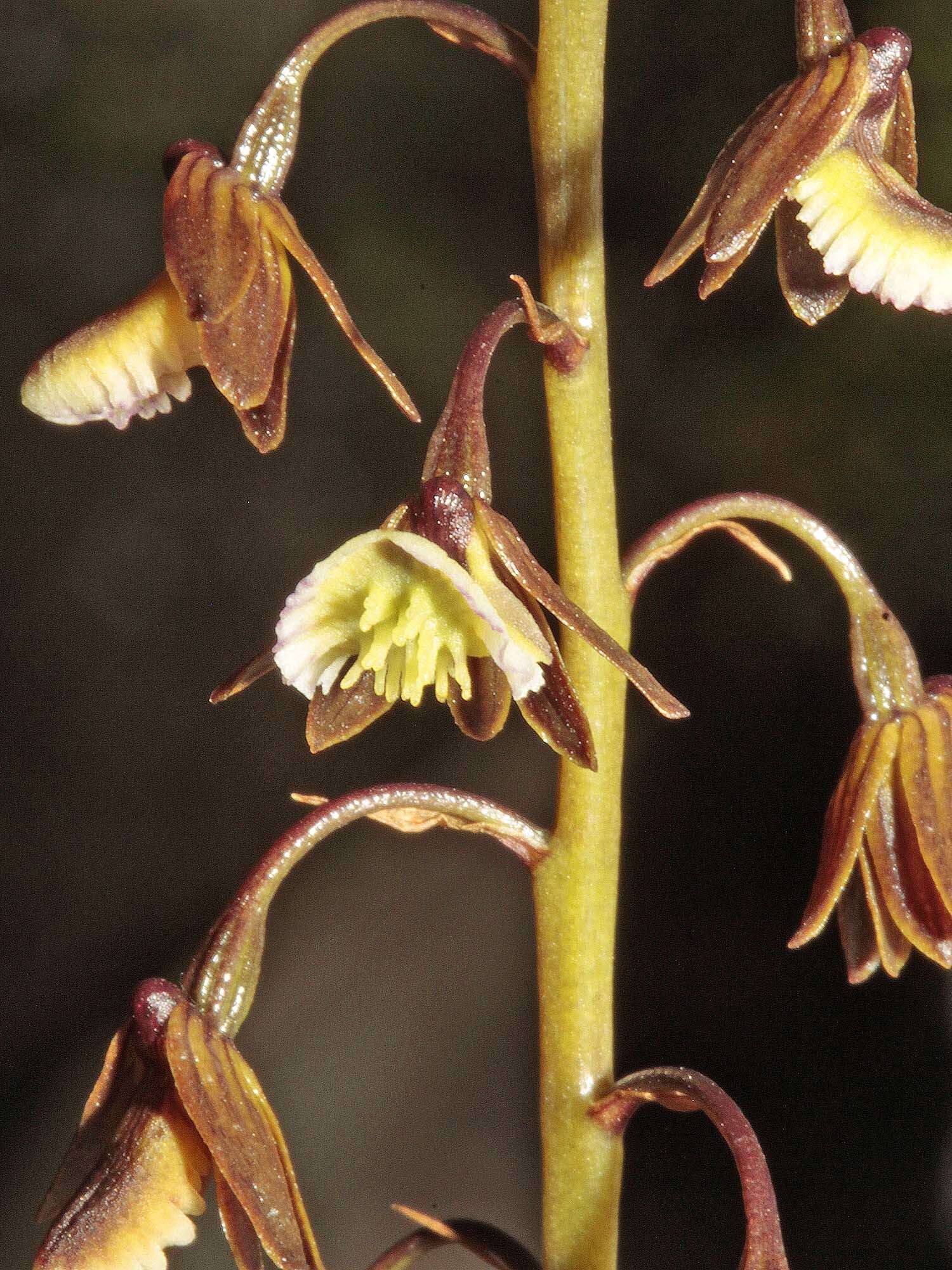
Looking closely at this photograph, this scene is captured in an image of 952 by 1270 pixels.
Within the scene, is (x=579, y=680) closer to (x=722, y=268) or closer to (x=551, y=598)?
(x=551, y=598)

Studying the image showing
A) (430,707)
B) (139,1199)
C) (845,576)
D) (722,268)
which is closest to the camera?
(722,268)

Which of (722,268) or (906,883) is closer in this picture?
(722,268)

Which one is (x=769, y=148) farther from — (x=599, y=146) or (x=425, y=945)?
(x=425, y=945)

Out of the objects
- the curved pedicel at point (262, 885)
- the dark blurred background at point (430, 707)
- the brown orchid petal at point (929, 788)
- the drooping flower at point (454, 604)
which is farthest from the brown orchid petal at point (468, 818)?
the dark blurred background at point (430, 707)

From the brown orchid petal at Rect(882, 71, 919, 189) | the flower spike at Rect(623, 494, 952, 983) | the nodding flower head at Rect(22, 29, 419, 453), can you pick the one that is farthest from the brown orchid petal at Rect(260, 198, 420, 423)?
the brown orchid petal at Rect(882, 71, 919, 189)

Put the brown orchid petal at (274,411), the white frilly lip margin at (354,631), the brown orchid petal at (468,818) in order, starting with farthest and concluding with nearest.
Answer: the brown orchid petal at (468,818)
the brown orchid petal at (274,411)
the white frilly lip margin at (354,631)

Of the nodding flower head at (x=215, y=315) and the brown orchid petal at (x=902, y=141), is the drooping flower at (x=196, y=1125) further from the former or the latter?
the brown orchid petal at (x=902, y=141)

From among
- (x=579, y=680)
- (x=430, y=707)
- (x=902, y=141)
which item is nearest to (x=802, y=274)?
(x=902, y=141)

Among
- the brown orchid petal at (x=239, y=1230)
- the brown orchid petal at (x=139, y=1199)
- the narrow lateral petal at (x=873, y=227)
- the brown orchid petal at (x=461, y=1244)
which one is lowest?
the brown orchid petal at (x=461, y=1244)
